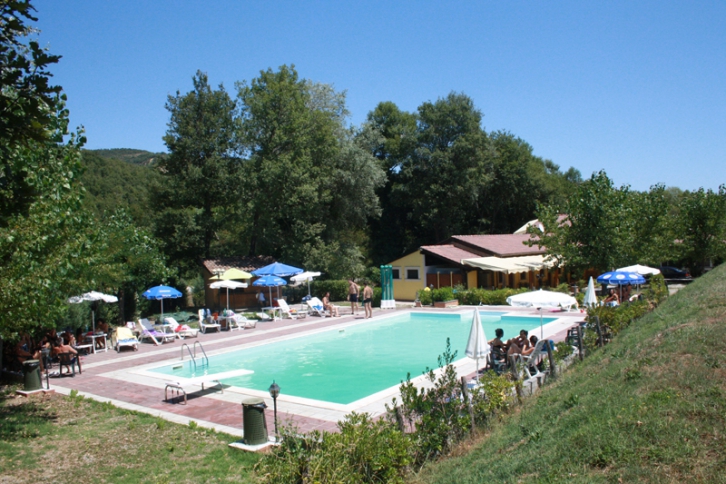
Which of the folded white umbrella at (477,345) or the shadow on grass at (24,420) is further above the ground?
Answer: the folded white umbrella at (477,345)

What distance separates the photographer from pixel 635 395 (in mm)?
6039

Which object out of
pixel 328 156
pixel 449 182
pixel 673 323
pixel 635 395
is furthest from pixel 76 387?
pixel 449 182

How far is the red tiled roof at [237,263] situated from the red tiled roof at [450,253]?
34.0ft

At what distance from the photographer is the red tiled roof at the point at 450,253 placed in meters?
30.7

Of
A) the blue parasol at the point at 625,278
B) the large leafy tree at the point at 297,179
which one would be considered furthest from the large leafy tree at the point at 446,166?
the blue parasol at the point at 625,278

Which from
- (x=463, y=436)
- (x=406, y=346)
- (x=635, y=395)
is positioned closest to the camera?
(x=635, y=395)

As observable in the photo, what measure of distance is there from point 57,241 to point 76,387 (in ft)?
14.8

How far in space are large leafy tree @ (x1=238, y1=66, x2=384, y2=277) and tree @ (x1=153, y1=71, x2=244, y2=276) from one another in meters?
1.62

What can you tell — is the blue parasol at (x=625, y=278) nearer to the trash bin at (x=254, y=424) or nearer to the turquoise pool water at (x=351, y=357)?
the turquoise pool water at (x=351, y=357)

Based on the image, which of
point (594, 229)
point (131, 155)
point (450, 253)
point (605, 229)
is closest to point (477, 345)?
point (605, 229)

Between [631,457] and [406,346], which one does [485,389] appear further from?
[406,346]

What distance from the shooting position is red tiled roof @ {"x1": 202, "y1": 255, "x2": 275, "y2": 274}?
101ft

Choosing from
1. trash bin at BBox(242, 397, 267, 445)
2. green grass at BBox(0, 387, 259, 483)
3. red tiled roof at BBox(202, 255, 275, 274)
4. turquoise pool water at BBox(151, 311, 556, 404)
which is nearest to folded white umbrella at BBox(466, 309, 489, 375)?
turquoise pool water at BBox(151, 311, 556, 404)

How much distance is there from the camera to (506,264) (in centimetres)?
2978
